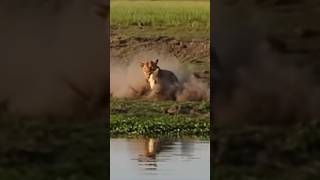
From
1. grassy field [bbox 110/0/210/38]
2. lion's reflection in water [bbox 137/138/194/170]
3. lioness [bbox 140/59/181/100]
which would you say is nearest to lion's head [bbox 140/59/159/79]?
lioness [bbox 140/59/181/100]

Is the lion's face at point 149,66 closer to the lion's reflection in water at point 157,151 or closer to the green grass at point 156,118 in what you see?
the green grass at point 156,118

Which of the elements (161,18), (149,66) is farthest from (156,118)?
(161,18)

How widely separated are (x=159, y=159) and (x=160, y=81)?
527 mm

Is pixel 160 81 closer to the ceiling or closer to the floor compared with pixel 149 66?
closer to the floor

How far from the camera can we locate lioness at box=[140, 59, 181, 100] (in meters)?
3.99

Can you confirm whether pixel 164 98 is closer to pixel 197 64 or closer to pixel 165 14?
pixel 197 64

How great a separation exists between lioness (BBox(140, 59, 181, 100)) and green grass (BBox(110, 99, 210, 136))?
0.18 feet

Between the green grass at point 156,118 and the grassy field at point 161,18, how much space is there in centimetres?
48

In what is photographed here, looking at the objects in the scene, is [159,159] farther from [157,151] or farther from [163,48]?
[163,48]

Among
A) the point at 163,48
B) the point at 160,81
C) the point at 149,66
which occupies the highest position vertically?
the point at 163,48

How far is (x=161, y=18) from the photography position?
3984 mm

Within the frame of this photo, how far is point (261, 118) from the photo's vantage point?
Answer: 3.79 metres

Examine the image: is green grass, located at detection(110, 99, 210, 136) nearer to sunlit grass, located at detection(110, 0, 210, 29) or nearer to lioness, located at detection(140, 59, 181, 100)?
lioness, located at detection(140, 59, 181, 100)

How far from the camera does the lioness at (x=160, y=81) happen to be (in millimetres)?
3990
